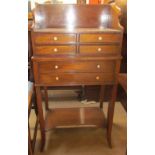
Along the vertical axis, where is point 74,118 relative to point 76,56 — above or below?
below

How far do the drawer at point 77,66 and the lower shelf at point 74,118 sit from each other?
1.70 ft

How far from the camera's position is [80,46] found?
1513 millimetres

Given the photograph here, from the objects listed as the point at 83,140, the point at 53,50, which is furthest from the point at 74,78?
the point at 83,140

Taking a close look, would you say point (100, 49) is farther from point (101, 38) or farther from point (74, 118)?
point (74, 118)

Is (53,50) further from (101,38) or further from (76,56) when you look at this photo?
(101,38)

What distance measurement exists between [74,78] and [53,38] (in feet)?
1.01

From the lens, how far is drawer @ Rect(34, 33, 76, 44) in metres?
1.47

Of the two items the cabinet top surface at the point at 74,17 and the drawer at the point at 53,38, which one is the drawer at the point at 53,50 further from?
the cabinet top surface at the point at 74,17

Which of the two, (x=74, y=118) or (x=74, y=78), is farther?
(x=74, y=118)

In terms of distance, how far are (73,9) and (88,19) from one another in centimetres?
15

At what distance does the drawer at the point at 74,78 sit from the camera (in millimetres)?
1557

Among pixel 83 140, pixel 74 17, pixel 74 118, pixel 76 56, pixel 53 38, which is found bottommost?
pixel 83 140

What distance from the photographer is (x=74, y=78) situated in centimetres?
157
